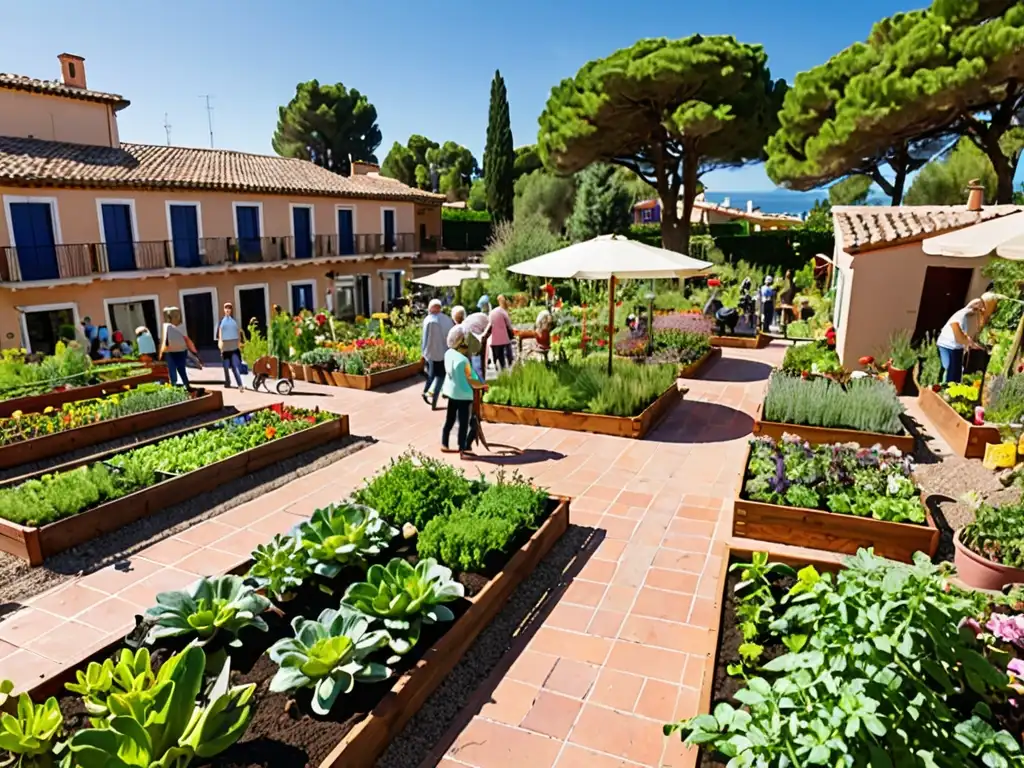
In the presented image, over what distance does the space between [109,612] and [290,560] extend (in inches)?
61.6

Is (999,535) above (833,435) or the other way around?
above

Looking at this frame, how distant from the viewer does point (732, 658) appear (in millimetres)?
3445

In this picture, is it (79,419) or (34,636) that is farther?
(79,419)

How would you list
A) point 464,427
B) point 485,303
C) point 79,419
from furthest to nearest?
point 485,303
point 79,419
point 464,427

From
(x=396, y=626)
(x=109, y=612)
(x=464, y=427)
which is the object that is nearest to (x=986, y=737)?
(x=396, y=626)

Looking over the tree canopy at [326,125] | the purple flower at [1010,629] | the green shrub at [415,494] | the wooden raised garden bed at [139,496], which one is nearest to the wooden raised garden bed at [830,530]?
the purple flower at [1010,629]

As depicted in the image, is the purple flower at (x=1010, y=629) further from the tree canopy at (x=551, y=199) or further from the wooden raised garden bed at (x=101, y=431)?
the tree canopy at (x=551, y=199)

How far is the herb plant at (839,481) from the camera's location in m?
5.08

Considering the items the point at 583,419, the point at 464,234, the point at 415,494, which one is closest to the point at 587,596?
the point at 415,494

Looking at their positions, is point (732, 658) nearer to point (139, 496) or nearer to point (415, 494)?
point (415, 494)

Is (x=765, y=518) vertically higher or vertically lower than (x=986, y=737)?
lower

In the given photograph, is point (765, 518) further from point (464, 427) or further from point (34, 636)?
point (34, 636)

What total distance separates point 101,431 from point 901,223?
13437 mm

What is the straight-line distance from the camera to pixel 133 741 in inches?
99.4
